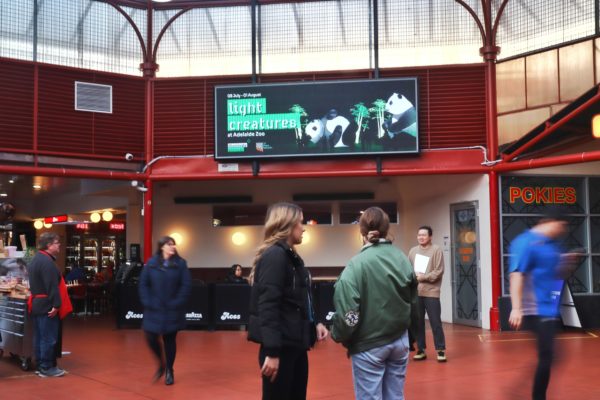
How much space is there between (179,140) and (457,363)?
7.43 meters

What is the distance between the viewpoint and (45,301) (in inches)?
335

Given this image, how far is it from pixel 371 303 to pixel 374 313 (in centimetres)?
6

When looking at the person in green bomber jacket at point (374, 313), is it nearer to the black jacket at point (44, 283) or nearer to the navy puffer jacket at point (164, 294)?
the navy puffer jacket at point (164, 294)

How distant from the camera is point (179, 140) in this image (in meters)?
14.4

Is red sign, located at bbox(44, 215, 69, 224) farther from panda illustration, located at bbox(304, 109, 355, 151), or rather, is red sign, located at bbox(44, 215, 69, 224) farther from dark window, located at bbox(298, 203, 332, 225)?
panda illustration, located at bbox(304, 109, 355, 151)

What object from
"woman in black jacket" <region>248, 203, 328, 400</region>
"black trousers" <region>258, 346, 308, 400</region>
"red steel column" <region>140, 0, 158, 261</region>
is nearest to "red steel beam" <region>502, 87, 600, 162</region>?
"red steel column" <region>140, 0, 158, 261</region>

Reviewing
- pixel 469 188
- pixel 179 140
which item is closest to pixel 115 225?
pixel 179 140

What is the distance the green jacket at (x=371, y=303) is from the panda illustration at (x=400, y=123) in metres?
9.23

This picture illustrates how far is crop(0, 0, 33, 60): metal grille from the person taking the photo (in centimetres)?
1328

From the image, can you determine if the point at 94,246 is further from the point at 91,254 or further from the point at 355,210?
the point at 355,210

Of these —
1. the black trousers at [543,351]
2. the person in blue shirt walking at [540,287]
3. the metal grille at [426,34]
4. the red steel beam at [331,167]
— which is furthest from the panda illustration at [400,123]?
the black trousers at [543,351]

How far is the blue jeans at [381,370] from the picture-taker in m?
4.45

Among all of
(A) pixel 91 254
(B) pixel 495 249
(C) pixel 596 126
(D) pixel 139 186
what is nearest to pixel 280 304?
(C) pixel 596 126

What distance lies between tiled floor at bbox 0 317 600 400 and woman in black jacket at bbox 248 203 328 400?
2568 millimetres
